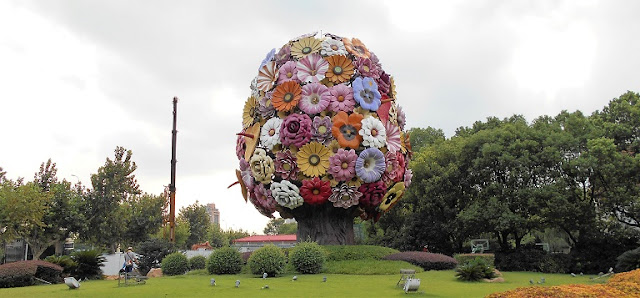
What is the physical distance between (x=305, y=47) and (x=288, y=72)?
1.56m

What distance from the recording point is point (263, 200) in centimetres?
2375

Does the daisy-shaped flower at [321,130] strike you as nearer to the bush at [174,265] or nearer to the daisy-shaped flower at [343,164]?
the daisy-shaped flower at [343,164]

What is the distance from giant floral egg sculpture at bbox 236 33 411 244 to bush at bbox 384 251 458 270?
299cm

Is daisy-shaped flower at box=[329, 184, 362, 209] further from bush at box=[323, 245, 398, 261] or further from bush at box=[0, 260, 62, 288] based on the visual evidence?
bush at box=[0, 260, 62, 288]

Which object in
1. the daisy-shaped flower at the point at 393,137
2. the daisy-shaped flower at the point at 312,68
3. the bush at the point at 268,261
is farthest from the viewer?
the daisy-shaped flower at the point at 393,137

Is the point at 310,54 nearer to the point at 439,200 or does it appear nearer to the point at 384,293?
the point at 439,200

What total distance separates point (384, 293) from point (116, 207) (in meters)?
24.7

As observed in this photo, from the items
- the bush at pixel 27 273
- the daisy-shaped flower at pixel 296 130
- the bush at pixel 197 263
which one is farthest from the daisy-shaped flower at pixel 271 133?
the bush at pixel 27 273

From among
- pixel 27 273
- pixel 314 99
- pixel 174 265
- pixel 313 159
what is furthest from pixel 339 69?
pixel 27 273

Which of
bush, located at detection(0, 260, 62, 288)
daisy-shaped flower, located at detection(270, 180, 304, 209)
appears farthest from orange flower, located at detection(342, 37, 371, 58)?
bush, located at detection(0, 260, 62, 288)

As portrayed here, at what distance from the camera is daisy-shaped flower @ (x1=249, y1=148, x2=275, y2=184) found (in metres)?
22.6

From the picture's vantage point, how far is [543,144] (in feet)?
80.5

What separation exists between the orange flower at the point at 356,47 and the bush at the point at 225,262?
36.5 ft

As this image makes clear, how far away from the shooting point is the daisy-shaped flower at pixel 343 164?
71.0 feet
